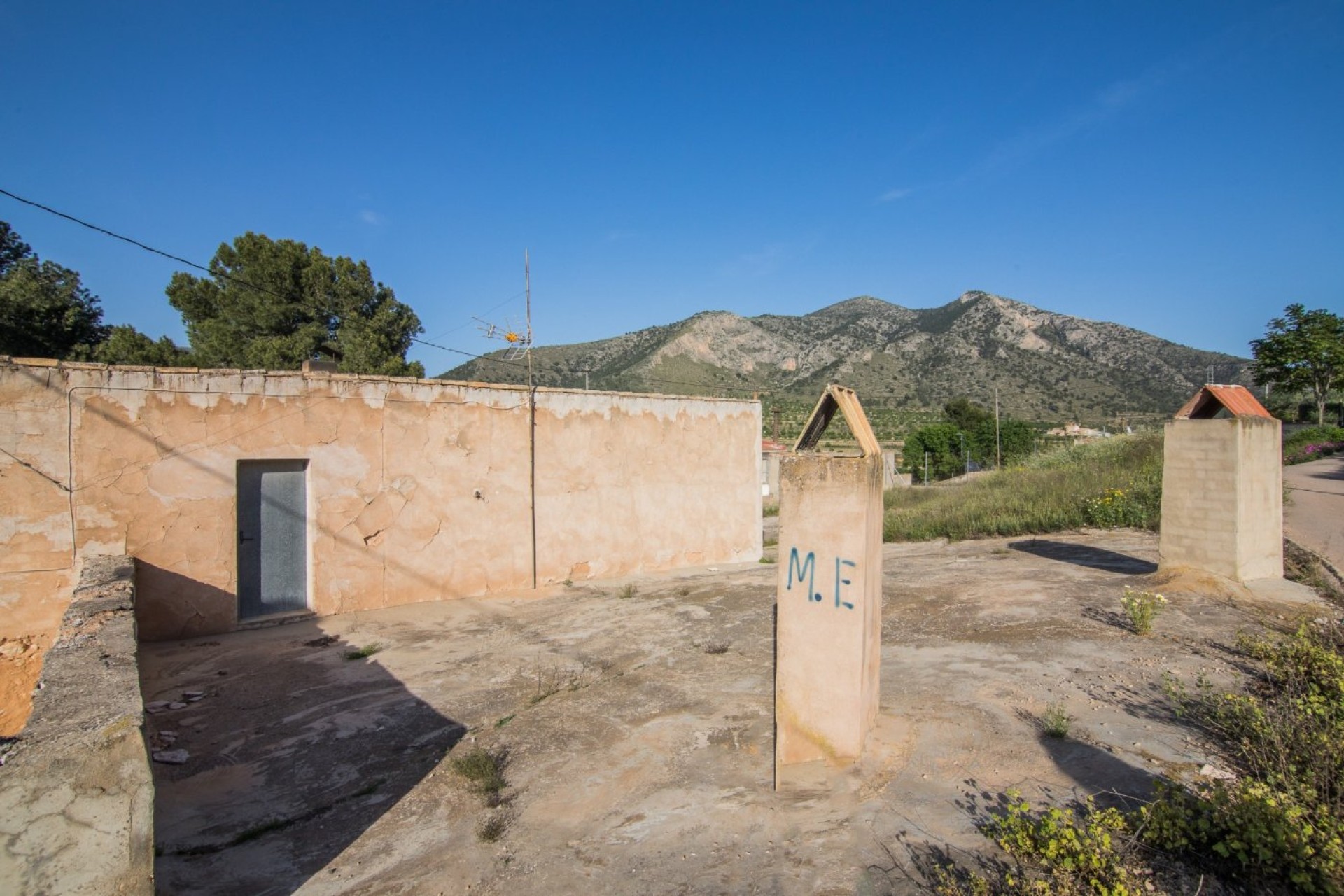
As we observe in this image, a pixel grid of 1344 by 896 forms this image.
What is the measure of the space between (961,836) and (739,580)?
25.0ft

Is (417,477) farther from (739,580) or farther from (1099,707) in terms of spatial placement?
(1099,707)

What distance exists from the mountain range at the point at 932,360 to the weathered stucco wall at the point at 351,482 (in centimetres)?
3757

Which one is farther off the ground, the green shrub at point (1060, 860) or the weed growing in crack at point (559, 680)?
the green shrub at point (1060, 860)

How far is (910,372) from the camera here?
2557 inches

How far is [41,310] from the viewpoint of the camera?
20.9 m

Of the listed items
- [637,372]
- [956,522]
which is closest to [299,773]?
[956,522]

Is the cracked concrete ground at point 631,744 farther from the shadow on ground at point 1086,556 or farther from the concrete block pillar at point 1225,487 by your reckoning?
the shadow on ground at point 1086,556

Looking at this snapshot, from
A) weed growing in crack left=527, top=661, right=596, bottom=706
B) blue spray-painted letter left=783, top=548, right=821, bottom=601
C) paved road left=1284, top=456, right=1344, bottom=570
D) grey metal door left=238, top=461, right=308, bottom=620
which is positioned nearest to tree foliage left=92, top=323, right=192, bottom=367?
grey metal door left=238, top=461, right=308, bottom=620

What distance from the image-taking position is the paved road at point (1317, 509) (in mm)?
10383

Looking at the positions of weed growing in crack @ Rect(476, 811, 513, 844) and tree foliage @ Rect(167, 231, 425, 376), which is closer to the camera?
weed growing in crack @ Rect(476, 811, 513, 844)

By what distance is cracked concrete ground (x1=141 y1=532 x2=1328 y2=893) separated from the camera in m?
3.32

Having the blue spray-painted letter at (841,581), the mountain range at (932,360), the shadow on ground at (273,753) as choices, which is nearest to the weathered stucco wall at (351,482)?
the shadow on ground at (273,753)

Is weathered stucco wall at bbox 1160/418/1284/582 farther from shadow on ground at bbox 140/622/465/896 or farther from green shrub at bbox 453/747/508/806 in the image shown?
shadow on ground at bbox 140/622/465/896

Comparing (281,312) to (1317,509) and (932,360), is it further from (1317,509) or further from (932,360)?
(932,360)
